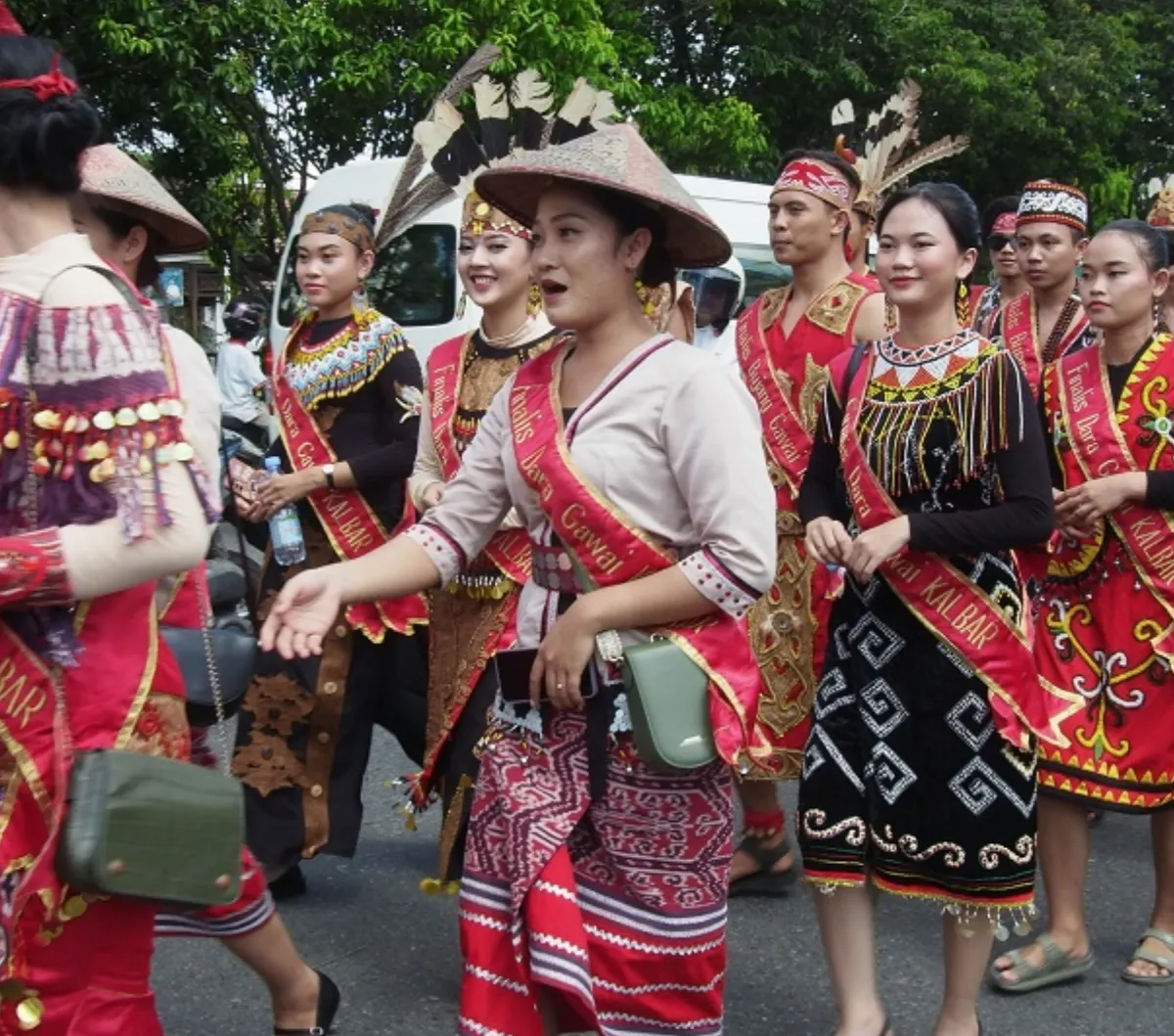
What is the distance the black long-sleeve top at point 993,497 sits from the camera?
363cm

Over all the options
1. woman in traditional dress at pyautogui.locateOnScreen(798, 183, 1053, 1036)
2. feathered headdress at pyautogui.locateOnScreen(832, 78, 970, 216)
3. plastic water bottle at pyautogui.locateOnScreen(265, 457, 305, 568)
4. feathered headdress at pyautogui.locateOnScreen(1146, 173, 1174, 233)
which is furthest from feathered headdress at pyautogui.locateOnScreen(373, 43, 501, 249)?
feathered headdress at pyautogui.locateOnScreen(1146, 173, 1174, 233)

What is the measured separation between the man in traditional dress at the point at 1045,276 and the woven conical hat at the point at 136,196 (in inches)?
110

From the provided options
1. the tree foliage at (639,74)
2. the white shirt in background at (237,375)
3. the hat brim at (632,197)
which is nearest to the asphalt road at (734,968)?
the hat brim at (632,197)

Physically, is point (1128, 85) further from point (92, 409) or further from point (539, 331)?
point (92, 409)

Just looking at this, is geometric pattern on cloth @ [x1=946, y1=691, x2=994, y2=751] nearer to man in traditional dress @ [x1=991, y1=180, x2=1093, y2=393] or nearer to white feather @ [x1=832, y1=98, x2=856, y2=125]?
man in traditional dress @ [x1=991, y1=180, x2=1093, y2=393]

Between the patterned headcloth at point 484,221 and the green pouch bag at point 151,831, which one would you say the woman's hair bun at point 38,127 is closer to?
the green pouch bag at point 151,831

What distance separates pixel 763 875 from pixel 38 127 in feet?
11.1

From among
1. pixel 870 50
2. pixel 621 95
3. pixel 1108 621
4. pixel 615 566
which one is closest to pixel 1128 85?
pixel 870 50

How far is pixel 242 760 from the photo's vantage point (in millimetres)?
4914

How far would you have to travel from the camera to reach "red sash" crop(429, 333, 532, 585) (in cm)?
446

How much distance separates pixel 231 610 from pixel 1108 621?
8.17 feet

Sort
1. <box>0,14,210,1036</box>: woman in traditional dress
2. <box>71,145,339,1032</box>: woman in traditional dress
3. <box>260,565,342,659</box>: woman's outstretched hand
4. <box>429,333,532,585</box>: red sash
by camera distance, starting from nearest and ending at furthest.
Answer: <box>0,14,210,1036</box>: woman in traditional dress, <box>260,565,342,659</box>: woman's outstretched hand, <box>71,145,339,1032</box>: woman in traditional dress, <box>429,333,532,585</box>: red sash

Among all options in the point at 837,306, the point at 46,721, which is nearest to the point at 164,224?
the point at 46,721

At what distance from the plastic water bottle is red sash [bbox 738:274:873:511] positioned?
4.36ft
